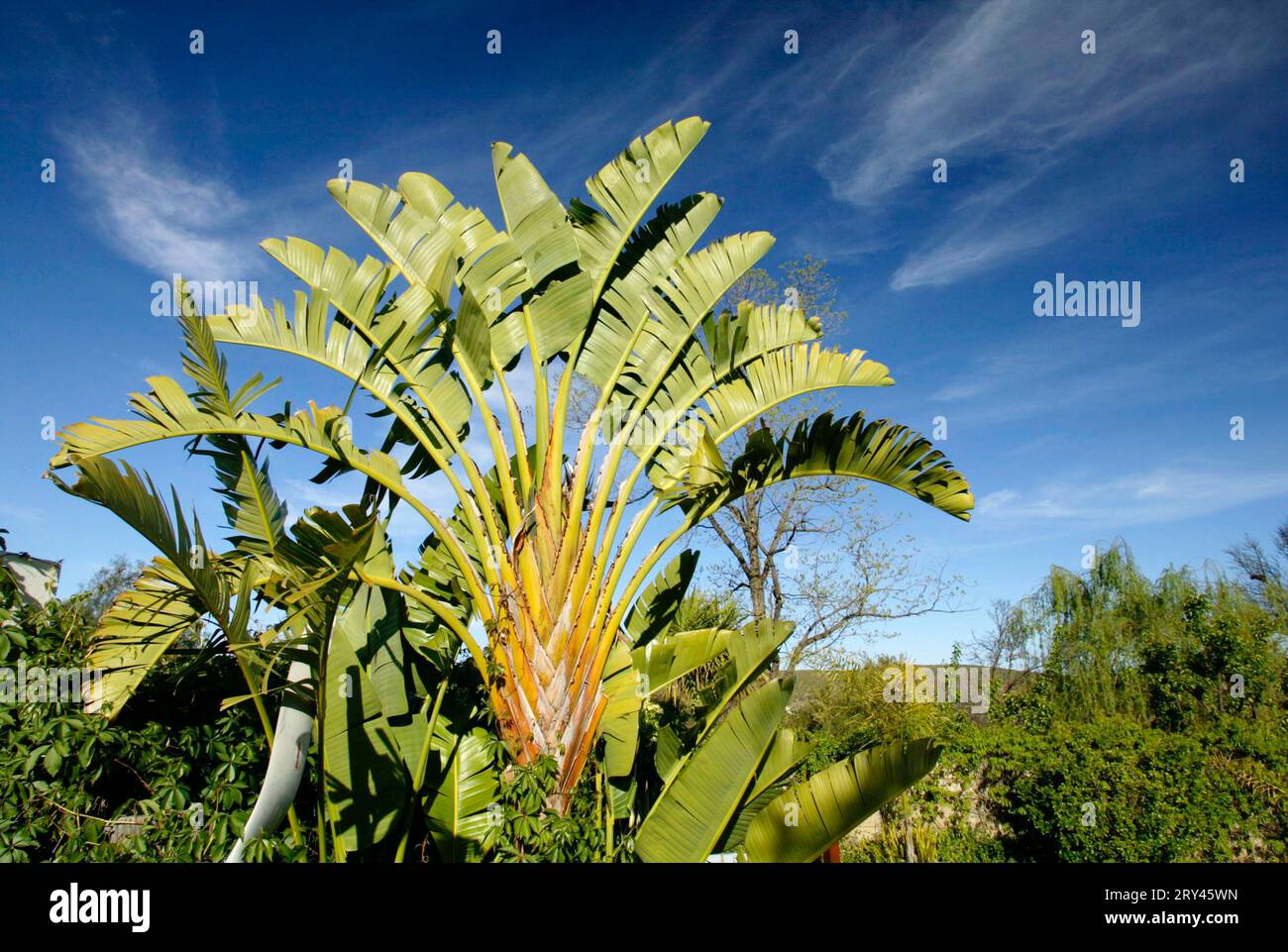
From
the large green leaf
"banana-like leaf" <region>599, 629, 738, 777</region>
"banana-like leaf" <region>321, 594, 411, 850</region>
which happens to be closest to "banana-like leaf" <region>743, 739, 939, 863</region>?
"banana-like leaf" <region>599, 629, 738, 777</region>

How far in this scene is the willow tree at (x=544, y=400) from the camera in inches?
174

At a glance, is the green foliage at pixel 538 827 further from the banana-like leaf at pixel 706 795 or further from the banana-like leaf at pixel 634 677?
the banana-like leaf at pixel 634 677

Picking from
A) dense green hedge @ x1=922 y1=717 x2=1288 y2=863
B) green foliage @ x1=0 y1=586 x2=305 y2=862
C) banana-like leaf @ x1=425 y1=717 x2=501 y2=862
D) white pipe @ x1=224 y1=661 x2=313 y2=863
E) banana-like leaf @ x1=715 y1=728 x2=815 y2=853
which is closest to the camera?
green foliage @ x1=0 y1=586 x2=305 y2=862

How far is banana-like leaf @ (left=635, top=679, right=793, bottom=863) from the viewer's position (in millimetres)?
3779

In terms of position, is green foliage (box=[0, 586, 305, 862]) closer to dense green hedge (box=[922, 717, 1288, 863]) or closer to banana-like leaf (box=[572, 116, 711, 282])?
banana-like leaf (box=[572, 116, 711, 282])

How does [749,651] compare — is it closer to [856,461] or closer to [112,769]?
[856,461]

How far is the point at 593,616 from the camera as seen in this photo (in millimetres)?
4664

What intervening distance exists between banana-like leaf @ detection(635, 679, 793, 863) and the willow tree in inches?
26.2

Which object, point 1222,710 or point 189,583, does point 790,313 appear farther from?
point 1222,710

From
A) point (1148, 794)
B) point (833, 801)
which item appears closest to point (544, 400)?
point (833, 801)

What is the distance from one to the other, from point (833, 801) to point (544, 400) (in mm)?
3031

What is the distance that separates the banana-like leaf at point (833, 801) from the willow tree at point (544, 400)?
1.23 meters
